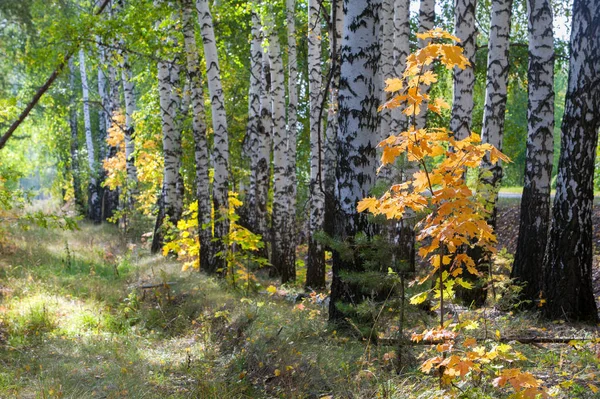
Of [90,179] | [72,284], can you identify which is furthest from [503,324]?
[90,179]

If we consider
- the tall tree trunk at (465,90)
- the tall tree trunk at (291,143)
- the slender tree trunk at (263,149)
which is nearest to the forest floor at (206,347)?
the tall tree trunk at (465,90)

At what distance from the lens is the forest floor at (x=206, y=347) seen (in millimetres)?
4383

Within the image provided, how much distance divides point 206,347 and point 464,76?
502cm

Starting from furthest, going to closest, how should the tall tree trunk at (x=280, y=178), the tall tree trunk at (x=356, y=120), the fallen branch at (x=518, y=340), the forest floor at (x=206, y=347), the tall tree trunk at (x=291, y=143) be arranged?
the tall tree trunk at (x=291, y=143), the tall tree trunk at (x=280, y=178), the tall tree trunk at (x=356, y=120), the fallen branch at (x=518, y=340), the forest floor at (x=206, y=347)

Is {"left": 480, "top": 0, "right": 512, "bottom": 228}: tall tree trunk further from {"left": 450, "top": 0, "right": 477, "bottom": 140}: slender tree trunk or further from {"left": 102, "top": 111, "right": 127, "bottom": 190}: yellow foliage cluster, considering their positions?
{"left": 102, "top": 111, "right": 127, "bottom": 190}: yellow foliage cluster

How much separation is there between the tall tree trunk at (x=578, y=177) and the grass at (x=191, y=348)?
540mm

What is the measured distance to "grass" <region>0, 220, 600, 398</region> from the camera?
14.8ft

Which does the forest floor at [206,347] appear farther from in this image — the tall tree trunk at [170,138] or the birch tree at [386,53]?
the tall tree trunk at [170,138]

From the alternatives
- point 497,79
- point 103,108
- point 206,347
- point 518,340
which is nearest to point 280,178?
point 497,79

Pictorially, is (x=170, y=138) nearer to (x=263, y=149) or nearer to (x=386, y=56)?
(x=263, y=149)

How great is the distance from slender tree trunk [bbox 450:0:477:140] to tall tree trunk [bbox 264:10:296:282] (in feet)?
12.8

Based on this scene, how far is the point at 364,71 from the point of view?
5457mm

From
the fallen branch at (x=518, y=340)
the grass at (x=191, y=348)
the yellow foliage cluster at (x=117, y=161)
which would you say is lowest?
the grass at (x=191, y=348)

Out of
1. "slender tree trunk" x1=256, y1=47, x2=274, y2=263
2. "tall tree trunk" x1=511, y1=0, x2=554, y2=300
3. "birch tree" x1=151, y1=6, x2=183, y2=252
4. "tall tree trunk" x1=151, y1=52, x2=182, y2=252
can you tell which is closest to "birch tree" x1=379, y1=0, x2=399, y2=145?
"tall tree trunk" x1=511, y1=0, x2=554, y2=300
